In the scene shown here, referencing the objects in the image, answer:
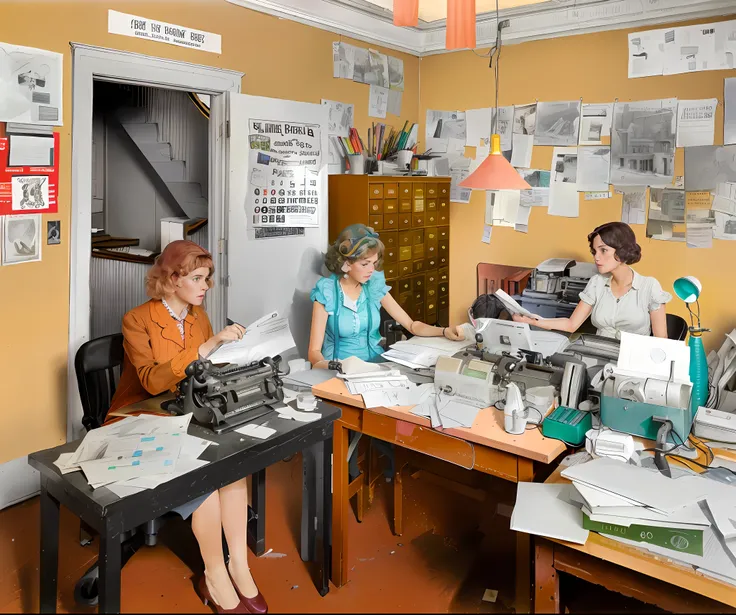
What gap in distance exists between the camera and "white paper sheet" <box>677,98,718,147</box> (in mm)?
3770

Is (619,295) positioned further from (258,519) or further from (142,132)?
(142,132)

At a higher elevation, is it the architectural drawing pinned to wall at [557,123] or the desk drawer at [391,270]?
the architectural drawing pinned to wall at [557,123]

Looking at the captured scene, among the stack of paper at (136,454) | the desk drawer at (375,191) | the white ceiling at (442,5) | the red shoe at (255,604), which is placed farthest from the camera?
the white ceiling at (442,5)

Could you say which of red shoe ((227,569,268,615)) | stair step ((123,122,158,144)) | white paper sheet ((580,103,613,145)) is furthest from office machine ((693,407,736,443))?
stair step ((123,122,158,144))

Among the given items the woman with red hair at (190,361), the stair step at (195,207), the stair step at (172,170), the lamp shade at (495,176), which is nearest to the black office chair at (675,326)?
the lamp shade at (495,176)

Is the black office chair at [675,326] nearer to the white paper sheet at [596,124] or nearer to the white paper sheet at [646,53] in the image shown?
the white paper sheet at [596,124]

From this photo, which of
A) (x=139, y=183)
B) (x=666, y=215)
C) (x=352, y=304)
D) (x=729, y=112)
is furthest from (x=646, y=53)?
(x=139, y=183)

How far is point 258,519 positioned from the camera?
103 inches

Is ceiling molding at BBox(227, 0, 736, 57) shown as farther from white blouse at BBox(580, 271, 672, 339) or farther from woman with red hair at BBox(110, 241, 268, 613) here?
woman with red hair at BBox(110, 241, 268, 613)

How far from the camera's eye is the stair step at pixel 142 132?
179 inches

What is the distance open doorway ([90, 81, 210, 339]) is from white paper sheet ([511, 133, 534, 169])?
88.2 inches

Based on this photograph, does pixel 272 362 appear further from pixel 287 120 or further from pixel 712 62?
pixel 712 62

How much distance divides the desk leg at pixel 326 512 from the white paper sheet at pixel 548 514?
2.37ft

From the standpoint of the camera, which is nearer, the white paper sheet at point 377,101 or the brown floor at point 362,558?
the brown floor at point 362,558
